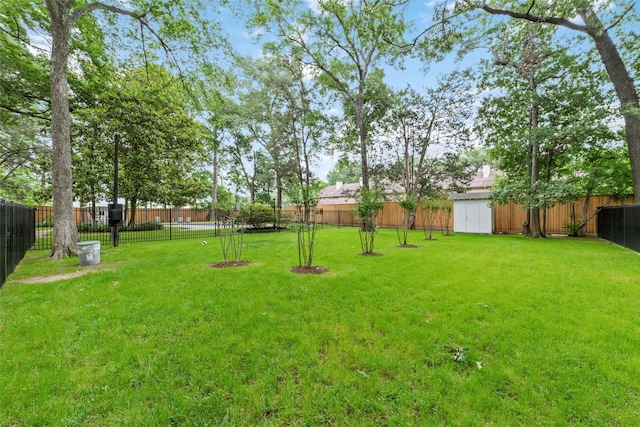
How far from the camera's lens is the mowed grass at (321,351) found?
1756 mm

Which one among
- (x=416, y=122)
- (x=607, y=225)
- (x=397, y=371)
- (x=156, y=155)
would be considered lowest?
(x=397, y=371)

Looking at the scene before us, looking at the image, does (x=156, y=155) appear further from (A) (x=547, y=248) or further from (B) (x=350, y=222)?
(A) (x=547, y=248)

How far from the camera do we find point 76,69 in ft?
32.9

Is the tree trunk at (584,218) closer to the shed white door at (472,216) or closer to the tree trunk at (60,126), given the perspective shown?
the shed white door at (472,216)

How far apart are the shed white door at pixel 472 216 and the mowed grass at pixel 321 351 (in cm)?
835

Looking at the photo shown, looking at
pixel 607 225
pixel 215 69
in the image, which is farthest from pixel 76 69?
pixel 607 225

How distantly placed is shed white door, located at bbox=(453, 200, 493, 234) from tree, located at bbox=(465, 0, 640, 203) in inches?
193

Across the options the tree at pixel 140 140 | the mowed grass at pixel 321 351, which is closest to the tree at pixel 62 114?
the mowed grass at pixel 321 351

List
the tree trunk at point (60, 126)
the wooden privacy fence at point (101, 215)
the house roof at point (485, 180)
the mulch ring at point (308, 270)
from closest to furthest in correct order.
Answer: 1. the mulch ring at point (308, 270)
2. the tree trunk at point (60, 126)
3. the wooden privacy fence at point (101, 215)
4. the house roof at point (485, 180)

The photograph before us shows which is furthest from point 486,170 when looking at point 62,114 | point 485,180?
point 62,114

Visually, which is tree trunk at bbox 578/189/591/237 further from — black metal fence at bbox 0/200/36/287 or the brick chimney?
black metal fence at bbox 0/200/36/287

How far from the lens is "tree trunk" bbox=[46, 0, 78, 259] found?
20.7 ft

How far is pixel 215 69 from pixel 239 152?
12.9 m

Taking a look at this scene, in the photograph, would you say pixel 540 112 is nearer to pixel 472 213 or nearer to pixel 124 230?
pixel 472 213
